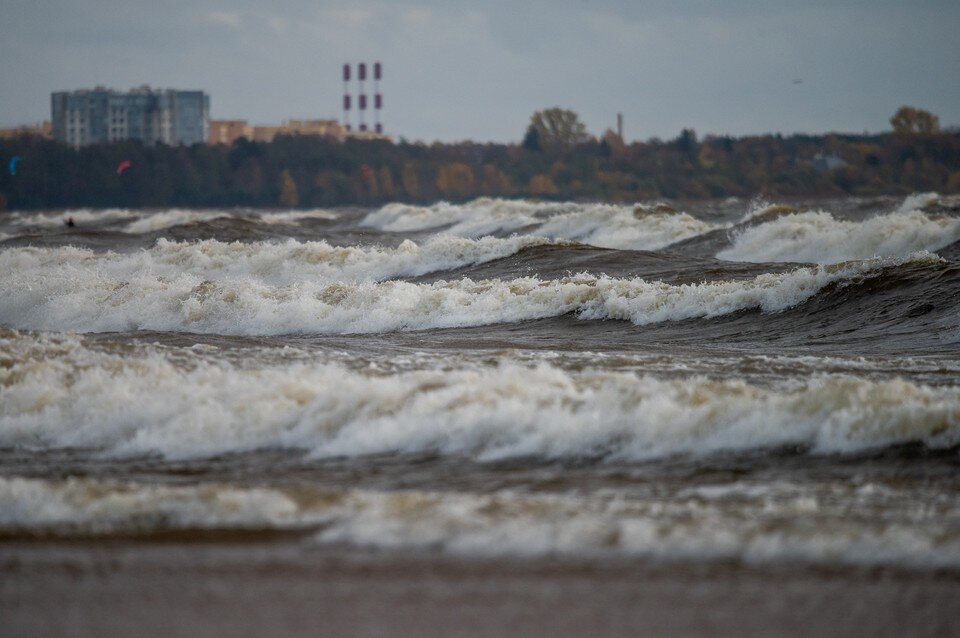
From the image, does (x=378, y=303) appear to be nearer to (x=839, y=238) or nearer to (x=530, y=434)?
(x=530, y=434)

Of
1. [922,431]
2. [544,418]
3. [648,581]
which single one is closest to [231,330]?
[544,418]

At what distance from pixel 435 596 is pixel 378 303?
43.0 feet

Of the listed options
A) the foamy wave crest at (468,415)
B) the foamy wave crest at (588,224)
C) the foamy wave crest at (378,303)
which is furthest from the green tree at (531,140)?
the foamy wave crest at (468,415)

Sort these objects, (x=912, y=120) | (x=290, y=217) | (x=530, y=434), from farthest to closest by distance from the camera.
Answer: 1. (x=912, y=120)
2. (x=290, y=217)
3. (x=530, y=434)

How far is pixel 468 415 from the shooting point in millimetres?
7906

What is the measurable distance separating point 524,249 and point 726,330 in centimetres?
1241

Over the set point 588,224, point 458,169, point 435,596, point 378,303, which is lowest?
point 435,596

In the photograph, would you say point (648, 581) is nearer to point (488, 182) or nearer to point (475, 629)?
point (475, 629)

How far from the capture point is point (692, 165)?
15562 cm

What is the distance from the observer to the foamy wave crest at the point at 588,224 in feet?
132

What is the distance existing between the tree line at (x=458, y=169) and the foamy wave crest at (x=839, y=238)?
110m

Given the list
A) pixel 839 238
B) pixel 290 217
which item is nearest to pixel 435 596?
pixel 839 238

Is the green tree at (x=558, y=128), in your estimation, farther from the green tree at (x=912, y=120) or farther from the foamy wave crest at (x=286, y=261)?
the foamy wave crest at (x=286, y=261)

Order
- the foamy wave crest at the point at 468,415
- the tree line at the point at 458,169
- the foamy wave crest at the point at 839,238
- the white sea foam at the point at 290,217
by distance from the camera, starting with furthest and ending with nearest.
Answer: the tree line at the point at 458,169 → the white sea foam at the point at 290,217 → the foamy wave crest at the point at 839,238 → the foamy wave crest at the point at 468,415
